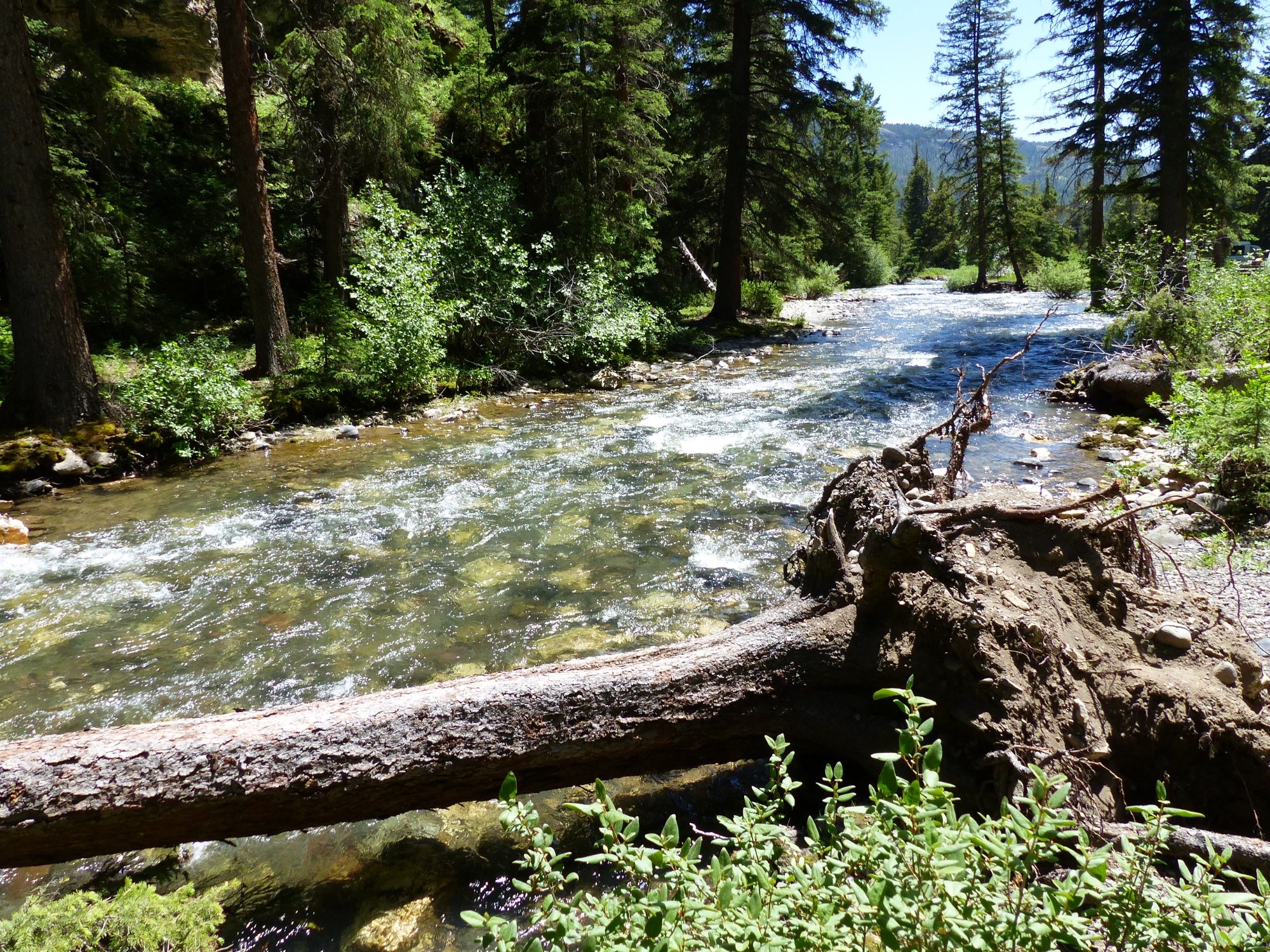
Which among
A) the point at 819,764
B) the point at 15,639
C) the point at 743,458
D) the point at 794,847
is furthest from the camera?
the point at 743,458

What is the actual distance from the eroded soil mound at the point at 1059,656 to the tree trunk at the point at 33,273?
9232 millimetres

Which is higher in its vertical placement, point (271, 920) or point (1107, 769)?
point (1107, 769)

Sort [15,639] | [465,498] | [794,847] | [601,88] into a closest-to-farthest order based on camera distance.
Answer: [794,847]
[15,639]
[465,498]
[601,88]

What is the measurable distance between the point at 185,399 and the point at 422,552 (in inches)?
193

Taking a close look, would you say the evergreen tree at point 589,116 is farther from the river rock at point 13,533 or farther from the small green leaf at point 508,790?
the small green leaf at point 508,790

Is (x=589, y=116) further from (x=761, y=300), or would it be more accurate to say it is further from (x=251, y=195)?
(x=761, y=300)

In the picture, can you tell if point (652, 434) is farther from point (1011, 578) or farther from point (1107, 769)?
point (1107, 769)

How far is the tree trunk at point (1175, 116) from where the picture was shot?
15.2 meters

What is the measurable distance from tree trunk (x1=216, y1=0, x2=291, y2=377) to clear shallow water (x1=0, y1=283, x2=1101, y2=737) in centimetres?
297

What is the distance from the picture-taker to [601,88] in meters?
15.1

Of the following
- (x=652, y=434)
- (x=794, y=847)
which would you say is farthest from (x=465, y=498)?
(x=794, y=847)

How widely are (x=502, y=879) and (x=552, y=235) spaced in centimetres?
1594

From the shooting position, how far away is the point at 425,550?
19.5 ft

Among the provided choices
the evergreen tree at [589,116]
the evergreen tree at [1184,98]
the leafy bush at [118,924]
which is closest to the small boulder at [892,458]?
the leafy bush at [118,924]
